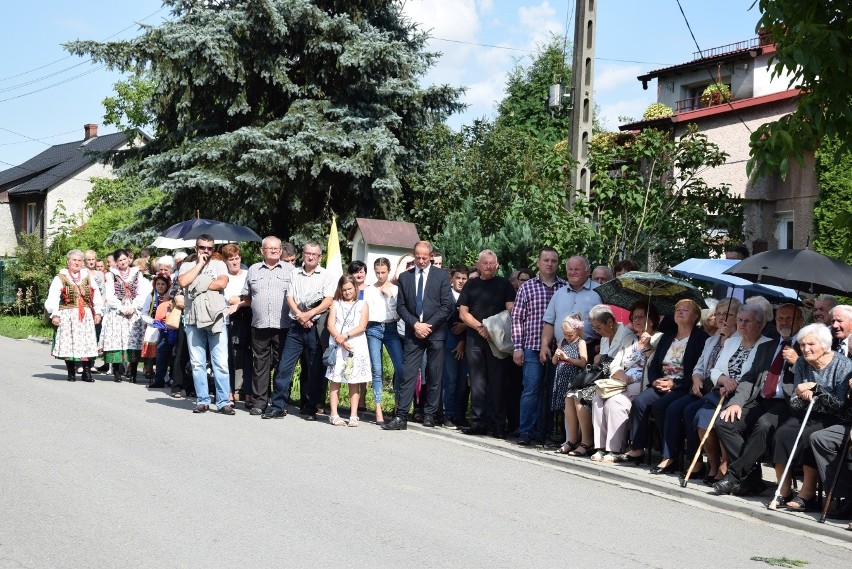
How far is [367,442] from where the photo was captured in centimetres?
1174

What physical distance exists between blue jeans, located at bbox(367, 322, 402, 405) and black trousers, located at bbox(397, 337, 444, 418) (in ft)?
0.77

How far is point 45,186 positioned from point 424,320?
54.9 m

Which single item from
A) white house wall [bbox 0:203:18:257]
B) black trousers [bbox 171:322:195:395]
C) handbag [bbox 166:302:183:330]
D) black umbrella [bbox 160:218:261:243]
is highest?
white house wall [bbox 0:203:18:257]

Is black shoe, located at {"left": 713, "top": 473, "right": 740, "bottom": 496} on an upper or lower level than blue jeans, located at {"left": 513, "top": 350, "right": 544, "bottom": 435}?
lower

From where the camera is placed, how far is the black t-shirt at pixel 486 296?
13.0 metres

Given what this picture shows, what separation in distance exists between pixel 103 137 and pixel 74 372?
55524mm

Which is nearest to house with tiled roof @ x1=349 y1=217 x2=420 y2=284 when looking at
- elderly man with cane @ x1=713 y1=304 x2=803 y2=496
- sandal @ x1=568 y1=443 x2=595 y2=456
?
sandal @ x1=568 y1=443 x2=595 y2=456

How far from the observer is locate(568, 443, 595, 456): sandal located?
37.3 ft

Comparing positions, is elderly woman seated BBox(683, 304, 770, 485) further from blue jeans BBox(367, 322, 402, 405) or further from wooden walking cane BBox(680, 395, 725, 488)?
blue jeans BBox(367, 322, 402, 405)

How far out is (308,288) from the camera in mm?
13711

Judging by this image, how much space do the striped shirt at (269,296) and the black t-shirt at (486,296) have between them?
2.40m

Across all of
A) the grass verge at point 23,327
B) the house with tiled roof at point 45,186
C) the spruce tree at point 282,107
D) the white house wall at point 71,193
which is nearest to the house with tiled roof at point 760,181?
the spruce tree at point 282,107

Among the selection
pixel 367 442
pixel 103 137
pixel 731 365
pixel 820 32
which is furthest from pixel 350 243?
pixel 103 137

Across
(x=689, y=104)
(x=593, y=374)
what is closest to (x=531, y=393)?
(x=593, y=374)
